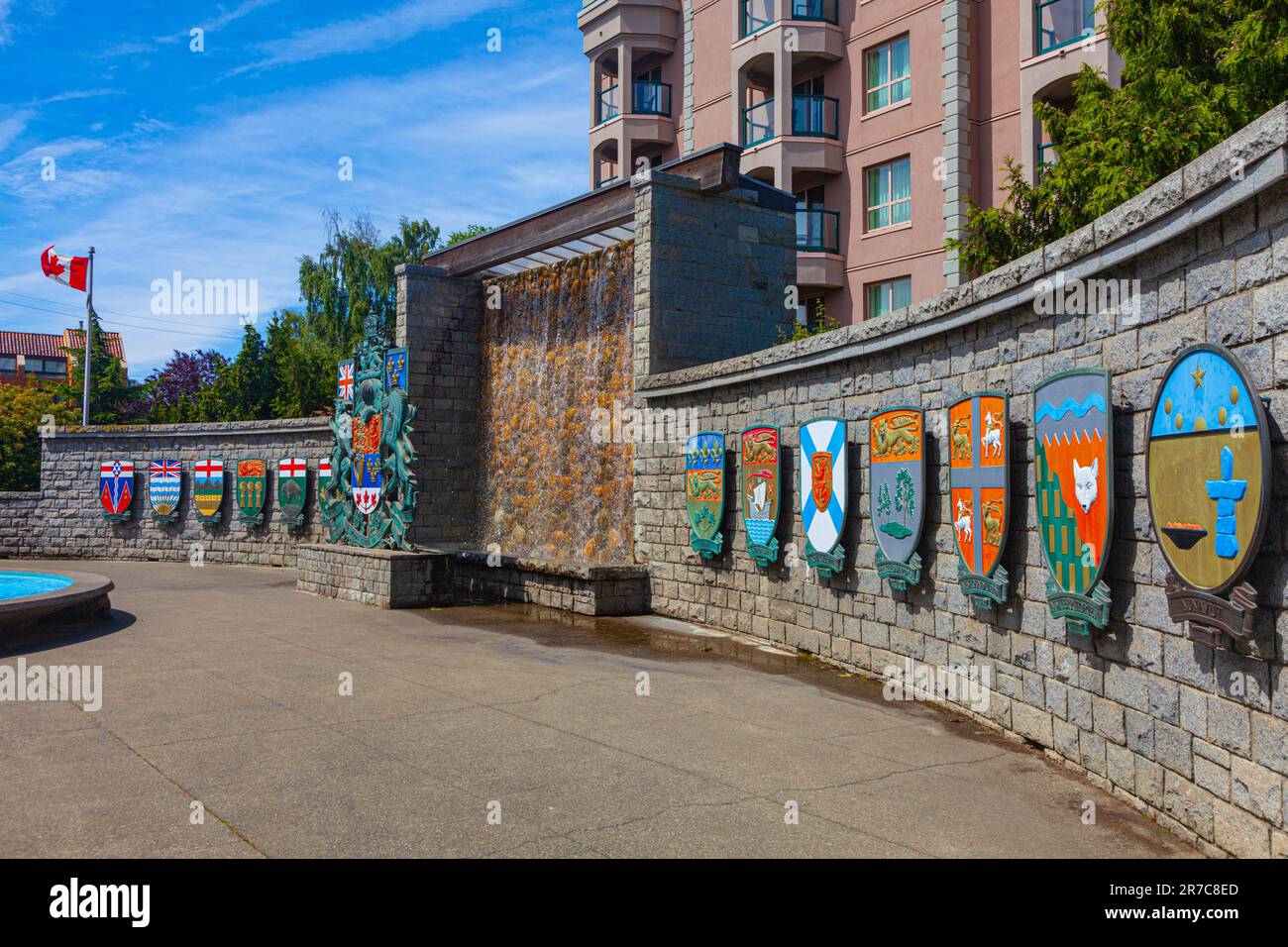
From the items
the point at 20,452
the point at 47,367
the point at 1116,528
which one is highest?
the point at 47,367

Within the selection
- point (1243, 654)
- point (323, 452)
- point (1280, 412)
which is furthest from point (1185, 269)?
point (323, 452)

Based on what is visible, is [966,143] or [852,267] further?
[852,267]

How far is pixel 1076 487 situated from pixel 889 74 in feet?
71.7

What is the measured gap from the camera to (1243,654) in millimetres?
4637

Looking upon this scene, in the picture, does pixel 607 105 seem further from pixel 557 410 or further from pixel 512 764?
pixel 512 764

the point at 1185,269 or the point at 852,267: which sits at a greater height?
the point at 852,267

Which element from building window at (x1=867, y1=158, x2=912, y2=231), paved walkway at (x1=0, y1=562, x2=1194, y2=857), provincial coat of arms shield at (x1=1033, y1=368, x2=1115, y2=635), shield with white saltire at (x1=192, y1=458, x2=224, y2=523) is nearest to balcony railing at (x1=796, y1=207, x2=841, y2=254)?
building window at (x1=867, y1=158, x2=912, y2=231)

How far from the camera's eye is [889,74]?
2536 cm

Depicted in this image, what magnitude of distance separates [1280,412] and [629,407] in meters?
11.3

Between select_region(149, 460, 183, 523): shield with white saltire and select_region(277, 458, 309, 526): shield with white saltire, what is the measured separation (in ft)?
10.1

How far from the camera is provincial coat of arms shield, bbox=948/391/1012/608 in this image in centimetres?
717

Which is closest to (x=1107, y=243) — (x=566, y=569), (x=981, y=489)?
(x=981, y=489)

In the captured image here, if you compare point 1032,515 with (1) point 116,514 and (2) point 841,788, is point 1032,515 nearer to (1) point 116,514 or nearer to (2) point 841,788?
(2) point 841,788

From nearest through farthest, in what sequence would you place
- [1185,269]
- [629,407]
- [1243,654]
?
[1243,654], [1185,269], [629,407]
